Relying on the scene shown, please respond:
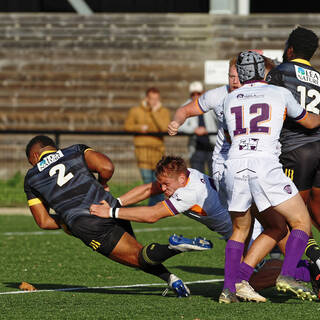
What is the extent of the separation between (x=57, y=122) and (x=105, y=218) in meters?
14.2

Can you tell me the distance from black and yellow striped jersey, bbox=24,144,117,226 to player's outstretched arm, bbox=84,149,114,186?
0.05m

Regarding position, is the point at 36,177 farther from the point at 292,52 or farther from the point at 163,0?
the point at 163,0

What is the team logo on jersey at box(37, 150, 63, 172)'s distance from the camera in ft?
26.0

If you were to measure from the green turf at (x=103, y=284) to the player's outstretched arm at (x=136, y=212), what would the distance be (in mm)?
691

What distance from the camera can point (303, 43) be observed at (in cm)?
780

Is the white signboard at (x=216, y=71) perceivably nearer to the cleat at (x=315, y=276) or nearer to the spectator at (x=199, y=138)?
the spectator at (x=199, y=138)

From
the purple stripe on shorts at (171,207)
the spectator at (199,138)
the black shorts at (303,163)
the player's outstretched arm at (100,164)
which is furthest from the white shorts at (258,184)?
the spectator at (199,138)

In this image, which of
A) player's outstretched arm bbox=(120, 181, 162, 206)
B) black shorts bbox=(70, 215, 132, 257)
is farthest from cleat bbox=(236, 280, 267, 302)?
player's outstretched arm bbox=(120, 181, 162, 206)

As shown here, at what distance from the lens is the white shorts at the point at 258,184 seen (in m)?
6.70

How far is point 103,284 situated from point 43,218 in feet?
3.72

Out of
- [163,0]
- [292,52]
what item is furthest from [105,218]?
[163,0]

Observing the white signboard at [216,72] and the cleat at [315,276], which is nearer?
the cleat at [315,276]

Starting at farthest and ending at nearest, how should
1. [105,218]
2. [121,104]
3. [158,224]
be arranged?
1. [121,104]
2. [158,224]
3. [105,218]

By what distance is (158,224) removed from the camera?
14.6 meters
